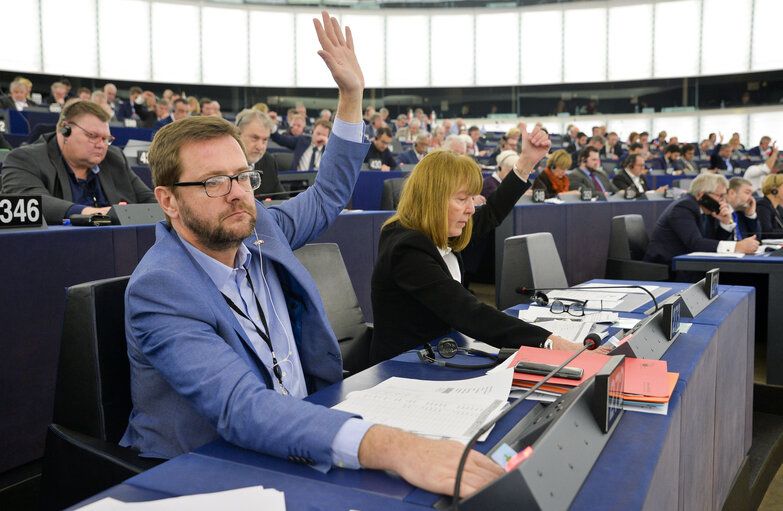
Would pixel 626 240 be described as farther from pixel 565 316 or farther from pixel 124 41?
pixel 124 41

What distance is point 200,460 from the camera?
911mm

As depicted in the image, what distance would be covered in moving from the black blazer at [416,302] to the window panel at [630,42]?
17894 millimetres

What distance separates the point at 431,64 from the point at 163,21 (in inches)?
296

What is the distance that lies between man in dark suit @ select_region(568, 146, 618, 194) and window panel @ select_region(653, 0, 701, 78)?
38.3 ft

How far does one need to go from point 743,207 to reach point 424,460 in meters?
5.13

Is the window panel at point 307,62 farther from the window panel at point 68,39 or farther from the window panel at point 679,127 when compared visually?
the window panel at point 679,127

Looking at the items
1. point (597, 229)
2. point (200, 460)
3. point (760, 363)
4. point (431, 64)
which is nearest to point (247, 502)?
point (200, 460)

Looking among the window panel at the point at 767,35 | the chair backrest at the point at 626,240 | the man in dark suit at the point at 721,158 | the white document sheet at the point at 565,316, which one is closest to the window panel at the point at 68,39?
the man in dark suit at the point at 721,158

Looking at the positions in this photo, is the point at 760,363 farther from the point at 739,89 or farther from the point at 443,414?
the point at 739,89

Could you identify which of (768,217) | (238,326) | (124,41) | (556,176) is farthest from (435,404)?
(124,41)

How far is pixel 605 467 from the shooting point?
851mm

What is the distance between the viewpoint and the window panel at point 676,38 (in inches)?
666

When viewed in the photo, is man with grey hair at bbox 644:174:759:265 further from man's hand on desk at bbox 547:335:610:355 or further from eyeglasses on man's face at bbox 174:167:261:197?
eyeglasses on man's face at bbox 174:167:261:197

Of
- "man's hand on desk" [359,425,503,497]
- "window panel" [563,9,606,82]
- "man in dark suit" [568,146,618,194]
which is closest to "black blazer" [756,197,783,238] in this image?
"man in dark suit" [568,146,618,194]
